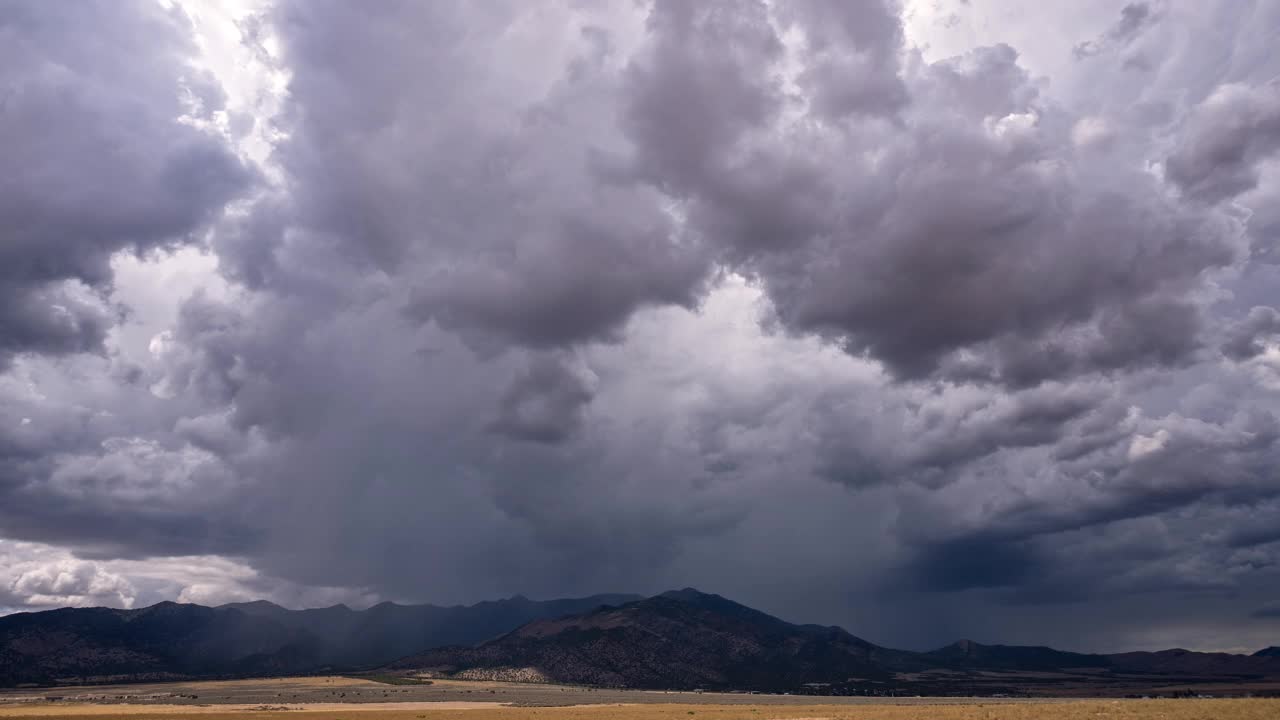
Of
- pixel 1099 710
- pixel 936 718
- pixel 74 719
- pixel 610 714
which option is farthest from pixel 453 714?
pixel 1099 710

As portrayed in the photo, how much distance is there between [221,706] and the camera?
19212 centimetres

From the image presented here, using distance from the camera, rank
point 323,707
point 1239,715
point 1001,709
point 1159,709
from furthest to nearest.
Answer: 1. point 323,707
2. point 1001,709
3. point 1159,709
4. point 1239,715

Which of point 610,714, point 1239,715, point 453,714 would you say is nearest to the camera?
point 1239,715

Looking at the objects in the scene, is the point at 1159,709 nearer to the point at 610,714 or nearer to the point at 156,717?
the point at 610,714

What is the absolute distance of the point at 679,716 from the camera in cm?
14038

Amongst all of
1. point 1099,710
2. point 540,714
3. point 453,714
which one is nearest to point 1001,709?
point 1099,710

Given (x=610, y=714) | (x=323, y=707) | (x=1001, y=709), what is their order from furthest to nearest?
(x=323, y=707), (x=610, y=714), (x=1001, y=709)

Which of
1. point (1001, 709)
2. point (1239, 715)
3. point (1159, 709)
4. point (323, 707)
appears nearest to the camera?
point (1239, 715)

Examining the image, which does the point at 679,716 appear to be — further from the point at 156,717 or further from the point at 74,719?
the point at 74,719

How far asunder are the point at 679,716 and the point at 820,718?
2835 centimetres

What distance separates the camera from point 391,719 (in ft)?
496

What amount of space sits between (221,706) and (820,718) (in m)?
137

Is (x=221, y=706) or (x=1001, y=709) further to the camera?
(x=221, y=706)

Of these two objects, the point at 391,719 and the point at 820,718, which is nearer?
the point at 820,718
